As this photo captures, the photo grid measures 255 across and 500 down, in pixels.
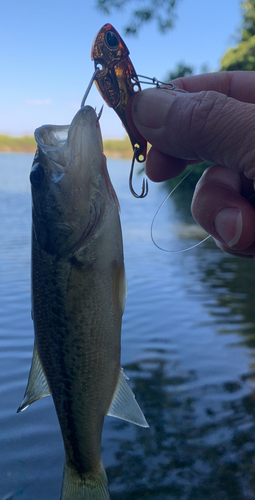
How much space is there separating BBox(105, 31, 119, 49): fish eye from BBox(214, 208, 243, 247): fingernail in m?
1.14

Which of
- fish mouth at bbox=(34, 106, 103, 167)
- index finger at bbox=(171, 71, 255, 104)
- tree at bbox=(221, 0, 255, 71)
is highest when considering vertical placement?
tree at bbox=(221, 0, 255, 71)

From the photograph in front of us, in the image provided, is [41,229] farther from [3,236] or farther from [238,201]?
[3,236]

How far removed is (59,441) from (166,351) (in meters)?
1.81

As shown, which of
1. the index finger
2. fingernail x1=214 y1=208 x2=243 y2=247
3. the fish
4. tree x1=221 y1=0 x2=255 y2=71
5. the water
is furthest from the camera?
tree x1=221 y1=0 x2=255 y2=71

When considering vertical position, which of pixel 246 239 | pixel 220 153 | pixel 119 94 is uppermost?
pixel 119 94

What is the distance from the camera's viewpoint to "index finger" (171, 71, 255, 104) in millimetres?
2842

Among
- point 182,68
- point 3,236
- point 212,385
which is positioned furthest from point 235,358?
point 182,68

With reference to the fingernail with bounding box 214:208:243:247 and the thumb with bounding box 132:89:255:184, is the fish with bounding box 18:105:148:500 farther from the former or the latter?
the fingernail with bounding box 214:208:243:247

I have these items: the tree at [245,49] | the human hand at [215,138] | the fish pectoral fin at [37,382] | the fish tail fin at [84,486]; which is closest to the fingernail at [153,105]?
the human hand at [215,138]

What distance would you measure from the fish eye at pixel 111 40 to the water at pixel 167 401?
266 centimetres

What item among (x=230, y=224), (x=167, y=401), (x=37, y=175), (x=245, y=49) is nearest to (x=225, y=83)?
(x=230, y=224)

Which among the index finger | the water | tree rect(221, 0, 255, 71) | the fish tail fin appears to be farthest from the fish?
tree rect(221, 0, 255, 71)

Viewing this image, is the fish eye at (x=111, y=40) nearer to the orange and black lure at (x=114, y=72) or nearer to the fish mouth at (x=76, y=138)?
the orange and black lure at (x=114, y=72)

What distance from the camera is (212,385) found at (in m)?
3.86
